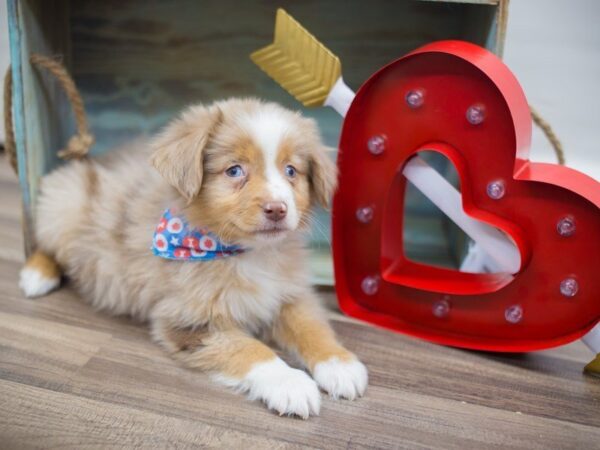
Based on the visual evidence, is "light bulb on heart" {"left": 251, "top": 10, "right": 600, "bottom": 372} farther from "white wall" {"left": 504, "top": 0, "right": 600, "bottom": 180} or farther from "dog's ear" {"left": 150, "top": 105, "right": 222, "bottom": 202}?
"white wall" {"left": 504, "top": 0, "right": 600, "bottom": 180}

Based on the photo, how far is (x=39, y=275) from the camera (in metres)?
2.06

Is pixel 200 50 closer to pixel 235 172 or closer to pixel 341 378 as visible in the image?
pixel 235 172

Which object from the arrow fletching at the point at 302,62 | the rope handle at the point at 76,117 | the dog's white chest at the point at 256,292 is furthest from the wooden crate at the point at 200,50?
the arrow fletching at the point at 302,62

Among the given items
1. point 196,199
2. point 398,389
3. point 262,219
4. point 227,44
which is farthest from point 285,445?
point 227,44

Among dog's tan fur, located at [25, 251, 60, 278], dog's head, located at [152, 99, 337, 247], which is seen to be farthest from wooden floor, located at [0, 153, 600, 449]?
dog's head, located at [152, 99, 337, 247]

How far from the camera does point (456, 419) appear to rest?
1.55m

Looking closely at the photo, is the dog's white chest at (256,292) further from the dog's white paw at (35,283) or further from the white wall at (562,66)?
the white wall at (562,66)

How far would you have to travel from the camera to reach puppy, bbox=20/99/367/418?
1596 mm

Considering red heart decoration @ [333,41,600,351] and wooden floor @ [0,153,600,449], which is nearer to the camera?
wooden floor @ [0,153,600,449]

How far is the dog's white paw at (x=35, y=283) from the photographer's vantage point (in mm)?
2025

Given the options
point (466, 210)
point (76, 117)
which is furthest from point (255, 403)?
point (76, 117)

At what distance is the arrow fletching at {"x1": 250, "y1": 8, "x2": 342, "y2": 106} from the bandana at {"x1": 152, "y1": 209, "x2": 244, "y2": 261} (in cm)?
56

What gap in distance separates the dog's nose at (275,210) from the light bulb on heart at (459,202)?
46 centimetres

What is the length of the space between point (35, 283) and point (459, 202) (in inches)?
54.6
